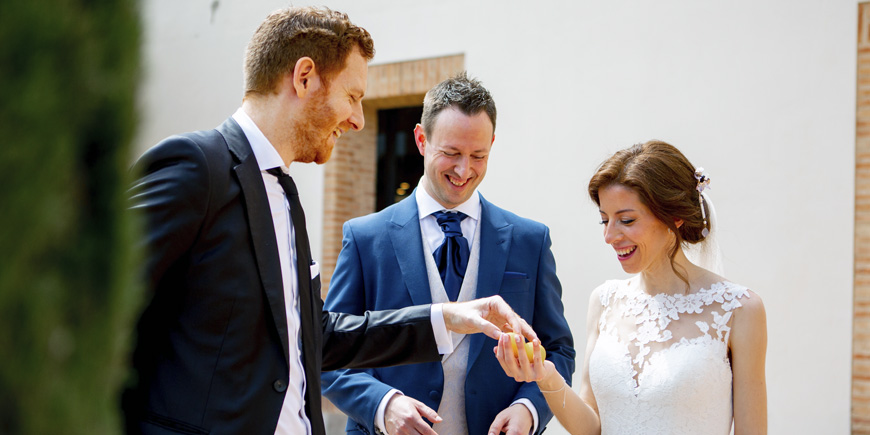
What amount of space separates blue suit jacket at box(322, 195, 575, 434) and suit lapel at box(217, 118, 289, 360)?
0.98m

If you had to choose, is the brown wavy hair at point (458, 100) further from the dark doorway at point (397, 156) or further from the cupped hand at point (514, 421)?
the dark doorway at point (397, 156)

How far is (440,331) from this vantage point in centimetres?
238

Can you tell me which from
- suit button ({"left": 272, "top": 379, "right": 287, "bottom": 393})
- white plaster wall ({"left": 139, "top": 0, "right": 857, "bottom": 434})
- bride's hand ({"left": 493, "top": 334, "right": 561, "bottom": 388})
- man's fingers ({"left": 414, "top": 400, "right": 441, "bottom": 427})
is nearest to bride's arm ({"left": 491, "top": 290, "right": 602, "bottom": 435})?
bride's hand ({"left": 493, "top": 334, "right": 561, "bottom": 388})

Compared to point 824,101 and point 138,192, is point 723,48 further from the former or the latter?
point 138,192

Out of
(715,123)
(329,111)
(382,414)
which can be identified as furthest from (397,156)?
(329,111)

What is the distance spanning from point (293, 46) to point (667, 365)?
1.81m

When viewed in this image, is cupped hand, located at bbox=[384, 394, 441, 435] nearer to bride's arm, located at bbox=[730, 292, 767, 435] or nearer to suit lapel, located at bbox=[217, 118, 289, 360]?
suit lapel, located at bbox=[217, 118, 289, 360]

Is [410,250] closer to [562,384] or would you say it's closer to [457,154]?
[457,154]

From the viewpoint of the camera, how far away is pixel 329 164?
6.96m

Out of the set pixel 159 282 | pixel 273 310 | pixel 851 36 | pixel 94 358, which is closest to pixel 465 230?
pixel 273 310

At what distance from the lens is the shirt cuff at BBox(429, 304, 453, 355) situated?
2.37 metres

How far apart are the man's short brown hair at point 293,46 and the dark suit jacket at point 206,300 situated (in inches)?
11.4

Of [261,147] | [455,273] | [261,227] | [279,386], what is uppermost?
[261,147]

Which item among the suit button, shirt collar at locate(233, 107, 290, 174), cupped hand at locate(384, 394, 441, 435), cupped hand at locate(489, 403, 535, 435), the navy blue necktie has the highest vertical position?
shirt collar at locate(233, 107, 290, 174)
